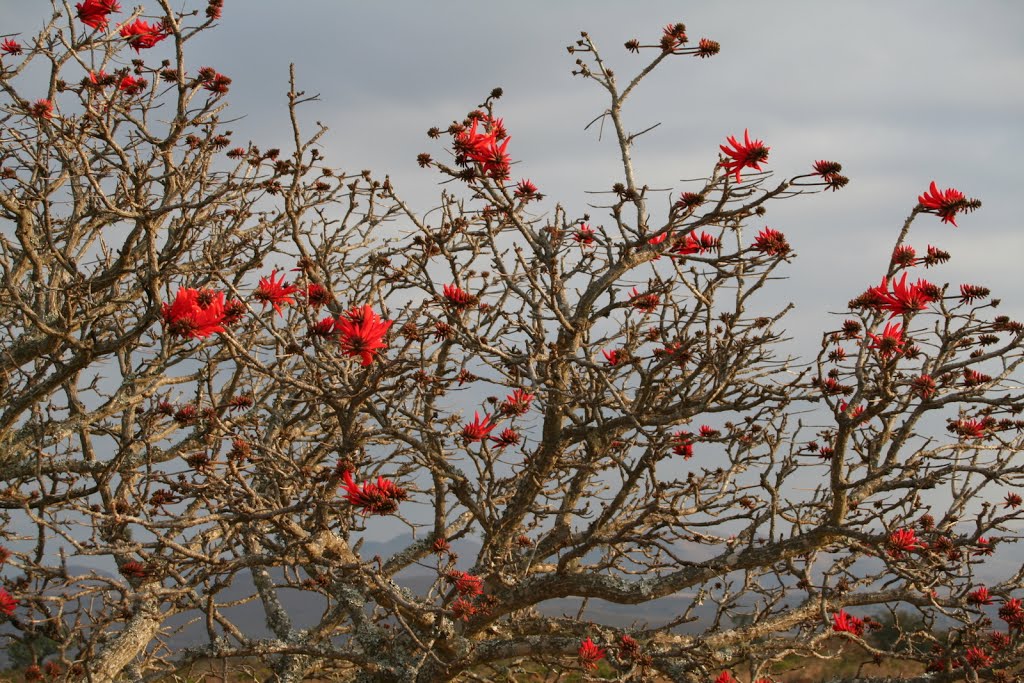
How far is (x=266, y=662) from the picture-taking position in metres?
5.02

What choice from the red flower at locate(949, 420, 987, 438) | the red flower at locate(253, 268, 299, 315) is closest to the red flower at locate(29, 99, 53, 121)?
the red flower at locate(253, 268, 299, 315)

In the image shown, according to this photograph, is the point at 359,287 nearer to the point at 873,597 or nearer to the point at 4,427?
the point at 4,427

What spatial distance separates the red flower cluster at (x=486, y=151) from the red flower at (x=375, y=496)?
1477 millimetres

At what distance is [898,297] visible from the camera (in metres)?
3.47

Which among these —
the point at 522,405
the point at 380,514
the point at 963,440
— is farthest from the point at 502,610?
the point at 963,440

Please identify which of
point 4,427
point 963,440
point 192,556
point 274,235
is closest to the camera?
point 192,556

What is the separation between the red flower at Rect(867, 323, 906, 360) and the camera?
350cm

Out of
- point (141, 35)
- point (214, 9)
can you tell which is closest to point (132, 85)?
point (141, 35)

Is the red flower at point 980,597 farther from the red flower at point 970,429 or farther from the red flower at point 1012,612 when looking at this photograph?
the red flower at point 970,429

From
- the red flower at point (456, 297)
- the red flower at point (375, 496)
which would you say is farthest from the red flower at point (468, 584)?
the red flower at point (456, 297)

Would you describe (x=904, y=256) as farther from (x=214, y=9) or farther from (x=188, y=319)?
(x=214, y=9)

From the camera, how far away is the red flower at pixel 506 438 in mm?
4516

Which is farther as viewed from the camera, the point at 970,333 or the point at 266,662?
the point at 266,662

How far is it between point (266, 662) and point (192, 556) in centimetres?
164
